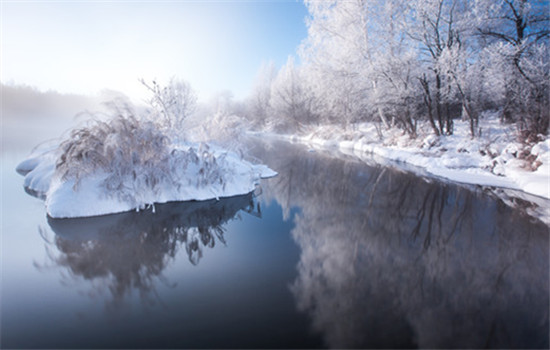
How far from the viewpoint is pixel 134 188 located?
521 centimetres

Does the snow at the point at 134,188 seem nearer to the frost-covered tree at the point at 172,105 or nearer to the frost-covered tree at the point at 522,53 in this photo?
the frost-covered tree at the point at 172,105

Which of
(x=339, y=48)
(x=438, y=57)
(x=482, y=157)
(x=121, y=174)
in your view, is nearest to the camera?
(x=121, y=174)

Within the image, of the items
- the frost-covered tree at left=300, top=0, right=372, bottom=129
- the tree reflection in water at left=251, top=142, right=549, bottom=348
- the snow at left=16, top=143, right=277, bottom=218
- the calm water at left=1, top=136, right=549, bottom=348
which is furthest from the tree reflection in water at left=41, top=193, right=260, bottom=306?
the frost-covered tree at left=300, top=0, right=372, bottom=129

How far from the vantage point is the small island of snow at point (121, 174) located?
4.81 m

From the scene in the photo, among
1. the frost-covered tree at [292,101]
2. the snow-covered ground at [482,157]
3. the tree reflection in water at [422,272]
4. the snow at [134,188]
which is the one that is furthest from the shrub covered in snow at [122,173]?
the frost-covered tree at [292,101]

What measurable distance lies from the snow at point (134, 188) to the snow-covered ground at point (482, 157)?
700 cm

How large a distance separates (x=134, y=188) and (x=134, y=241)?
1865mm

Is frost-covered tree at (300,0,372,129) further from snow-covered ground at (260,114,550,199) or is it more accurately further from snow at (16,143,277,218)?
snow at (16,143,277,218)

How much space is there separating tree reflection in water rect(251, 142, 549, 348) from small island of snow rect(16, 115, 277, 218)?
2.24 m

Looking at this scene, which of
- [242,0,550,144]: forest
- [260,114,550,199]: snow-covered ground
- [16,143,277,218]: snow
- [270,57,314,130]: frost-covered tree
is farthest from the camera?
[270,57,314,130]: frost-covered tree

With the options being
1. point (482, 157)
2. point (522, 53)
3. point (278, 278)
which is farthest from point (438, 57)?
point (278, 278)

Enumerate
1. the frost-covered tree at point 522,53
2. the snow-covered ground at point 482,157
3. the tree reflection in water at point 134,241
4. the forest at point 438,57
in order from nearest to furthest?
1. the tree reflection in water at point 134,241
2. the snow-covered ground at point 482,157
3. the frost-covered tree at point 522,53
4. the forest at point 438,57

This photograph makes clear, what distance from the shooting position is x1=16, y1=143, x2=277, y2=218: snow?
470 cm

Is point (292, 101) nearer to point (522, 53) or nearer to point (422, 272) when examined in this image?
point (522, 53)
